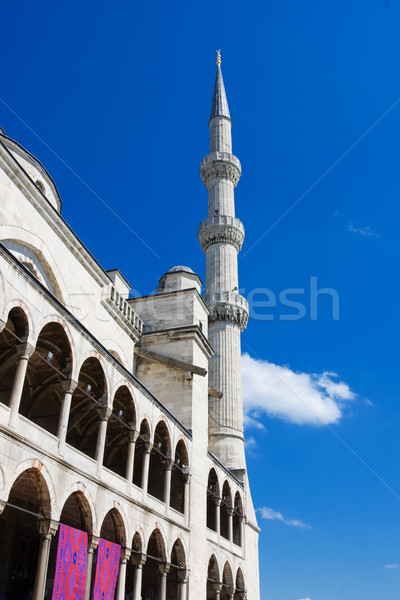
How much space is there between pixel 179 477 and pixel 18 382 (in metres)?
11.1

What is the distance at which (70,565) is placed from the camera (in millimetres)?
13297

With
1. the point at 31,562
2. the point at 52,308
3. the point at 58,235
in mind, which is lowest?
the point at 31,562

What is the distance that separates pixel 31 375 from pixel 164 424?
460 centimetres

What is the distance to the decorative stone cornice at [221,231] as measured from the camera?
1480 inches

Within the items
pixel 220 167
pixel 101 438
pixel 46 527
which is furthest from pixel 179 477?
pixel 220 167

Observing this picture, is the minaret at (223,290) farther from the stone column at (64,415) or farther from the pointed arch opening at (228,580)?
the stone column at (64,415)

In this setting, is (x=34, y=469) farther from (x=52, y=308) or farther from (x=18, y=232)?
(x=18, y=232)

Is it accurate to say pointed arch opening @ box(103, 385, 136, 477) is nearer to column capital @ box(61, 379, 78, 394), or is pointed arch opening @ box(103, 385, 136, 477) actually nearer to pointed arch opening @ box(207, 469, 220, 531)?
pointed arch opening @ box(207, 469, 220, 531)

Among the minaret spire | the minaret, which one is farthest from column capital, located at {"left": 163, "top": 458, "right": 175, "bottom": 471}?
the minaret spire

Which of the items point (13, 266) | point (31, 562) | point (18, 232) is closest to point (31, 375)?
point (18, 232)

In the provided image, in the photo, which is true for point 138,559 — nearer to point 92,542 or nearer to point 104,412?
point 92,542

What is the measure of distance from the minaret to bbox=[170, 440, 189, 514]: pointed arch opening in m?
7.84

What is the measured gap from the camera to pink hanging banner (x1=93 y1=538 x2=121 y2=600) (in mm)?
14516

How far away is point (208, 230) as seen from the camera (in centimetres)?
3797
